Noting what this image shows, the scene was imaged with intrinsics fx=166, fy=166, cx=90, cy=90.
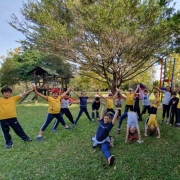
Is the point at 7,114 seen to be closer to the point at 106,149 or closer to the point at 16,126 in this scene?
the point at 16,126

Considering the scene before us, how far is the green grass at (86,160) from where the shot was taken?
329 centimetres

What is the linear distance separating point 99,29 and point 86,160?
10.1 meters

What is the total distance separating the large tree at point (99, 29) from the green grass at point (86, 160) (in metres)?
8.62

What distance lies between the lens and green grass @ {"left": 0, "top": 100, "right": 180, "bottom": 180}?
3.29m

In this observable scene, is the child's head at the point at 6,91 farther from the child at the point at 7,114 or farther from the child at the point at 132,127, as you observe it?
the child at the point at 132,127

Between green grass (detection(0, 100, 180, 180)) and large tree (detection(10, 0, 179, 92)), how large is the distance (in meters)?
8.62

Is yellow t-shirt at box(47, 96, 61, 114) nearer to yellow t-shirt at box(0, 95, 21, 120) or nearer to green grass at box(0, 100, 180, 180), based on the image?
green grass at box(0, 100, 180, 180)

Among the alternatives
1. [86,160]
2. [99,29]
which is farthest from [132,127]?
[99,29]

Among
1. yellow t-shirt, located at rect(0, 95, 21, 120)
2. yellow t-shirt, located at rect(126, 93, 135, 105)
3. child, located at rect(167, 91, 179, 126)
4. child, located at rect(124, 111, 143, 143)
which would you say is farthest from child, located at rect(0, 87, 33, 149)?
child, located at rect(167, 91, 179, 126)

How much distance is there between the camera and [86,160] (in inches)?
152

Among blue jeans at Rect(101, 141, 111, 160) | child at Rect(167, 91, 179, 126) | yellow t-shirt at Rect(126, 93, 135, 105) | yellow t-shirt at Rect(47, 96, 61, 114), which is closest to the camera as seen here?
blue jeans at Rect(101, 141, 111, 160)

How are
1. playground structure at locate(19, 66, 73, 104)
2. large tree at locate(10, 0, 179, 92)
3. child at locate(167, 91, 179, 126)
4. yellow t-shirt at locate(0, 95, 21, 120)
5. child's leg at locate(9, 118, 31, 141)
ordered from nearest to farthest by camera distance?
1. yellow t-shirt at locate(0, 95, 21, 120)
2. child's leg at locate(9, 118, 31, 141)
3. child at locate(167, 91, 179, 126)
4. large tree at locate(10, 0, 179, 92)
5. playground structure at locate(19, 66, 73, 104)

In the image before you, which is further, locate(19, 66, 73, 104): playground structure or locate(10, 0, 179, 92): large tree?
locate(19, 66, 73, 104): playground structure

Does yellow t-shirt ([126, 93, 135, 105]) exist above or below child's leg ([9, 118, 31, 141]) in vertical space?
above
